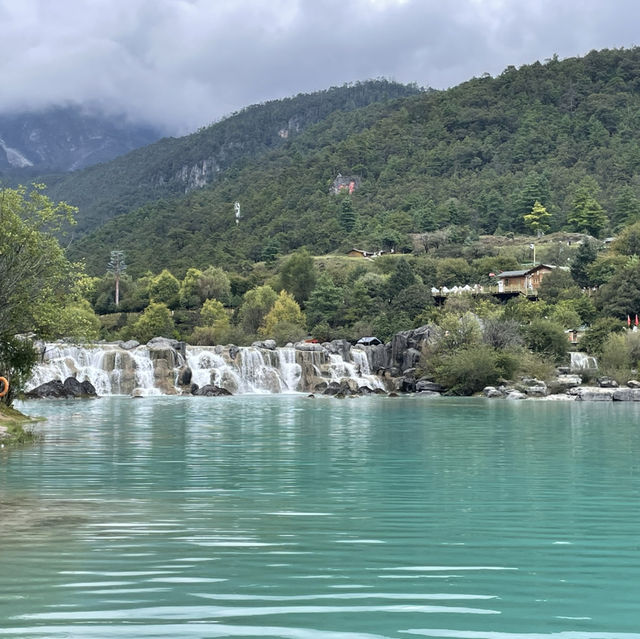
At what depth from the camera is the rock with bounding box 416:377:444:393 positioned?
60841 millimetres

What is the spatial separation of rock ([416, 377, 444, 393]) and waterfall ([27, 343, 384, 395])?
141 inches

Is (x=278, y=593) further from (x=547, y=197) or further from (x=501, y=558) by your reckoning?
(x=547, y=197)

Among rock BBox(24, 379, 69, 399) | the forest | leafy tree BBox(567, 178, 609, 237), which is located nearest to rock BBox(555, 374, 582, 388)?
the forest

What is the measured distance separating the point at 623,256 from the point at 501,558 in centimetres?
8625

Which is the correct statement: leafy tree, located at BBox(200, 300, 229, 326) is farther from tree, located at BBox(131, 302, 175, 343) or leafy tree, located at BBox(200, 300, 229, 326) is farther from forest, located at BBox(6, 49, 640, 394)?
tree, located at BBox(131, 302, 175, 343)

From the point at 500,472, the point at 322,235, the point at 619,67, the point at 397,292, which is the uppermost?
the point at 619,67

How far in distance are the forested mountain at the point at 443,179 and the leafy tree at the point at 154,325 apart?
23.8 m

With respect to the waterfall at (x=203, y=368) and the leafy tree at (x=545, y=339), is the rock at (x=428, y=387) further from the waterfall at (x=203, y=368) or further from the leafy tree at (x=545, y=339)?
the leafy tree at (x=545, y=339)

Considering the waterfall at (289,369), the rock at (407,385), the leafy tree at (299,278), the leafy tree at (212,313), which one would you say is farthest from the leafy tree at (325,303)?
the rock at (407,385)

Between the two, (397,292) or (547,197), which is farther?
(547,197)

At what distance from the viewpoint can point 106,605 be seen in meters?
6.69

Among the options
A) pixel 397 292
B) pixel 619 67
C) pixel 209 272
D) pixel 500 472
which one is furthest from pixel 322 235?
pixel 500 472

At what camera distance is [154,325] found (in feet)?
291

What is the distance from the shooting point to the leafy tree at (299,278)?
99062 millimetres
